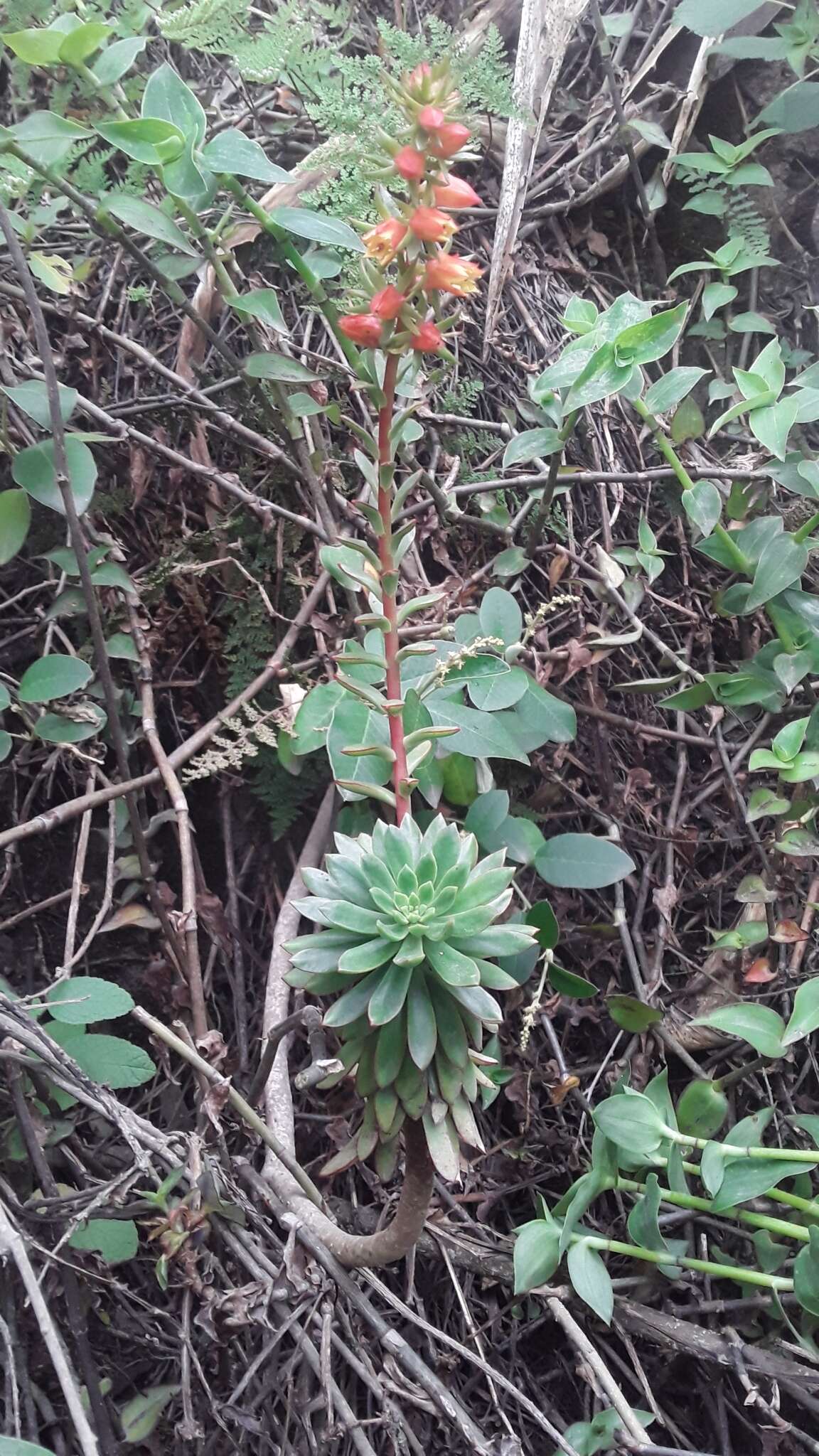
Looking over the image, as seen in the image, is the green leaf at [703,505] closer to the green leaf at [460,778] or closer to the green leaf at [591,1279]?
the green leaf at [460,778]

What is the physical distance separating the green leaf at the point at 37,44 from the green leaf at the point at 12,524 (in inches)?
24.8

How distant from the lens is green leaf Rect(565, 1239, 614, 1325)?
117 cm

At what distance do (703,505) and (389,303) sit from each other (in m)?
0.90

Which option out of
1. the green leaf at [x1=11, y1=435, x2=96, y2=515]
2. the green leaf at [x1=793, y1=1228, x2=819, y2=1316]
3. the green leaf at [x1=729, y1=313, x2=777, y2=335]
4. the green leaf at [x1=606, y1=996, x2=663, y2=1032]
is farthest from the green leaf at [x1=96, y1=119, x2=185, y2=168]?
the green leaf at [x1=793, y1=1228, x2=819, y2=1316]

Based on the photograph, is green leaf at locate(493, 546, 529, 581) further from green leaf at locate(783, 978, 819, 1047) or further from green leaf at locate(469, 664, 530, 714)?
green leaf at locate(783, 978, 819, 1047)

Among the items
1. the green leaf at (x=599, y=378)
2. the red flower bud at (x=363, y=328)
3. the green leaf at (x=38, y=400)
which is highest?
the red flower bud at (x=363, y=328)

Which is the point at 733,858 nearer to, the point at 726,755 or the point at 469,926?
the point at 726,755

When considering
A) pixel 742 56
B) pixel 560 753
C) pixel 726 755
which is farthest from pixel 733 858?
pixel 742 56

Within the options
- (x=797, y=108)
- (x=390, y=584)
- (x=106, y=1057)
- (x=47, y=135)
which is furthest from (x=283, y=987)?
(x=797, y=108)

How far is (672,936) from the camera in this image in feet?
5.22

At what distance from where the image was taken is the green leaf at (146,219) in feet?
4.34

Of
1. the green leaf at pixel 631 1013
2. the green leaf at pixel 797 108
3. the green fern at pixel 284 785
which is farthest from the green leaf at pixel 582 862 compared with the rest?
the green leaf at pixel 797 108

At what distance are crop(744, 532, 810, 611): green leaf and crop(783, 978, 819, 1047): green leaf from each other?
2.17 ft

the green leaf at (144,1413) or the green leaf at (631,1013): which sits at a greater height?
the green leaf at (631,1013)
